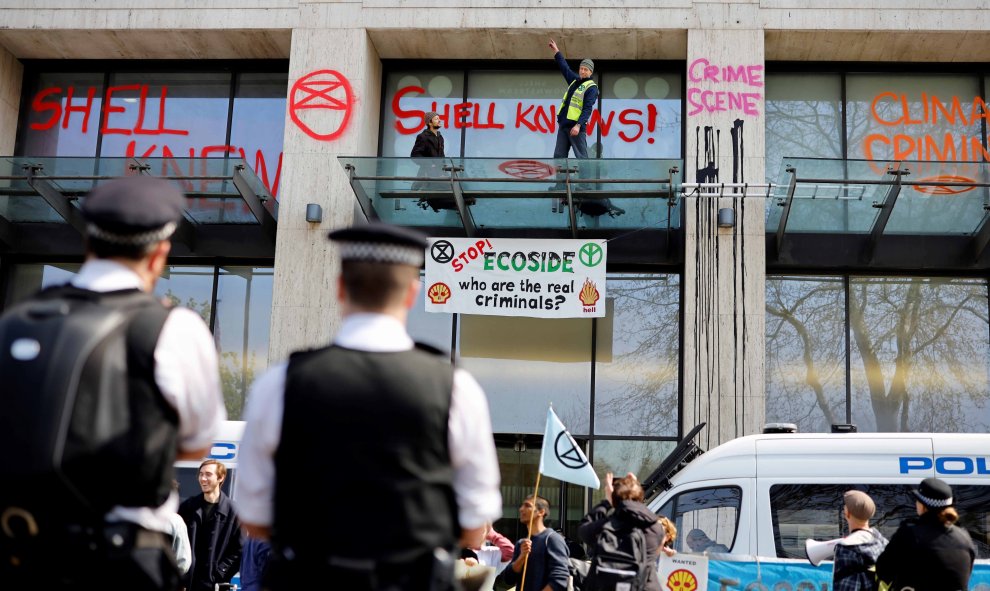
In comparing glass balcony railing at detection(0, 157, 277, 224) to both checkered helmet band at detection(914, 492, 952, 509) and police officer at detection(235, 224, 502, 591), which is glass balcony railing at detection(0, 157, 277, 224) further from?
police officer at detection(235, 224, 502, 591)

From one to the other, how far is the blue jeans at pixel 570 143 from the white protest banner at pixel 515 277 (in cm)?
130

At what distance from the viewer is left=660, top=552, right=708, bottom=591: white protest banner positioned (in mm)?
10234

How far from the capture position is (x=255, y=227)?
55.7ft

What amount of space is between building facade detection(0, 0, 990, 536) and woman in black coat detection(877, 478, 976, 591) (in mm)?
8141

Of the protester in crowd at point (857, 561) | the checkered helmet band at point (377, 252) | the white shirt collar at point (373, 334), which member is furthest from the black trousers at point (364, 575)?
the protester in crowd at point (857, 561)

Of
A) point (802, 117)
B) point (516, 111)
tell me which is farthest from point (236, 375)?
point (802, 117)

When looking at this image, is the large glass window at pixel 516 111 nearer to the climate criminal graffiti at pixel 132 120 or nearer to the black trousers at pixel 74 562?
the climate criminal graffiti at pixel 132 120

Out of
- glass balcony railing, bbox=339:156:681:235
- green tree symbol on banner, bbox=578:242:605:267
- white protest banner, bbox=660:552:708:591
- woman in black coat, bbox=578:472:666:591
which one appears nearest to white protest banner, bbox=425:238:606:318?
green tree symbol on banner, bbox=578:242:605:267

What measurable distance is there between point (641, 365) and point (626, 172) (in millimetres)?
2986

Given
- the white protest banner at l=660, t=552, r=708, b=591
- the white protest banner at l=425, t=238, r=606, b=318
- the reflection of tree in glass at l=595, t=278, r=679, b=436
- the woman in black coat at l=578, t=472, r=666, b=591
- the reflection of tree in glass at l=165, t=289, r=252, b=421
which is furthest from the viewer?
the reflection of tree in glass at l=165, t=289, r=252, b=421

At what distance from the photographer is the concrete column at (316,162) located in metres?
16.0

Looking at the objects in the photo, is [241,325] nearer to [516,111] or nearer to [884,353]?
[516,111]

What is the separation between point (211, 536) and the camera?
9.82 metres

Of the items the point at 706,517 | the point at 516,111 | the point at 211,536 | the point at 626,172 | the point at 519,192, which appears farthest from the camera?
the point at 516,111
